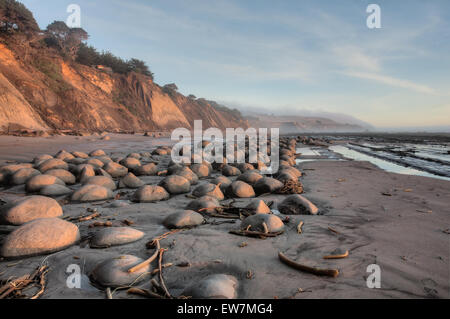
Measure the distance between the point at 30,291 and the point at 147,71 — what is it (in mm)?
37918

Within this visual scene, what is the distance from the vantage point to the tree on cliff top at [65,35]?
1032 inches

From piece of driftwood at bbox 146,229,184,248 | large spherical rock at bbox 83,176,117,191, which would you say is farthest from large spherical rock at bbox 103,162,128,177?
piece of driftwood at bbox 146,229,184,248

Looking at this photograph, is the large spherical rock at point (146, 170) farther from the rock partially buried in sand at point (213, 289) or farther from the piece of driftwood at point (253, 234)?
the rock partially buried in sand at point (213, 289)

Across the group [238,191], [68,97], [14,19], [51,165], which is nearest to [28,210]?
Result: [238,191]

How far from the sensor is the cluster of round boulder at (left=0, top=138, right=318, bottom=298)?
1.62m

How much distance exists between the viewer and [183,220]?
252cm

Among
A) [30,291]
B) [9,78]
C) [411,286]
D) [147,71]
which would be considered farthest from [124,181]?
[147,71]

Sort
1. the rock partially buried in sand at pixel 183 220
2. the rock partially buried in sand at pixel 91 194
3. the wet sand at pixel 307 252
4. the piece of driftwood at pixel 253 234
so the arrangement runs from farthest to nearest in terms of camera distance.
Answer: the rock partially buried in sand at pixel 91 194 → the rock partially buried in sand at pixel 183 220 → the piece of driftwood at pixel 253 234 → the wet sand at pixel 307 252

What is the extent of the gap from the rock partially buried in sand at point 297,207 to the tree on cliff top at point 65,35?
30.4 m

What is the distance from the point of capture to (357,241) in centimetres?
218

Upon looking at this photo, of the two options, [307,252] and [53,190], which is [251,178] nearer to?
[307,252]

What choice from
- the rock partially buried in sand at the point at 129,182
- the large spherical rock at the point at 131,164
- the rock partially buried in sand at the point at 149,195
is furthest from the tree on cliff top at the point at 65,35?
the rock partially buried in sand at the point at 149,195

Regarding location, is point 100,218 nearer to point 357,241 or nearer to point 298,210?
point 298,210

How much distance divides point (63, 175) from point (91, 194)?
1277mm
